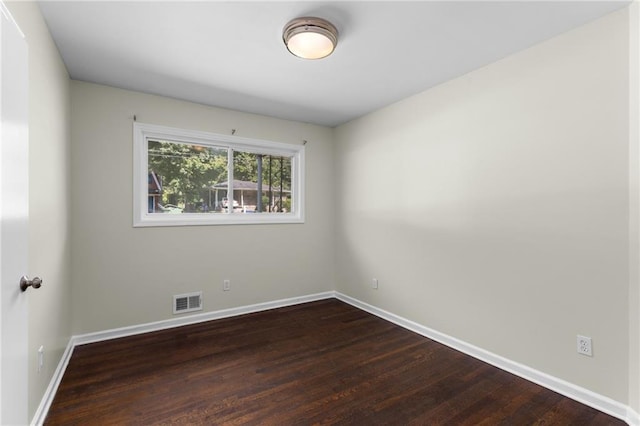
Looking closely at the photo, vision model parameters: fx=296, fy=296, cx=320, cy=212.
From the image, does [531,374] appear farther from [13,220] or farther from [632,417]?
[13,220]

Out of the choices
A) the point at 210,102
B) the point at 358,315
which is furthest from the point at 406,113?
the point at 358,315

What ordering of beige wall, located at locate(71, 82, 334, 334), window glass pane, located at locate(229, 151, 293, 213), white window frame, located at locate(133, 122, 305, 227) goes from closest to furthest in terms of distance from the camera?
beige wall, located at locate(71, 82, 334, 334) < white window frame, located at locate(133, 122, 305, 227) < window glass pane, located at locate(229, 151, 293, 213)

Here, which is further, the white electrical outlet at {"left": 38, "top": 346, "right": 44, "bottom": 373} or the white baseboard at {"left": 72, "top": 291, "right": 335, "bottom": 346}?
the white baseboard at {"left": 72, "top": 291, "right": 335, "bottom": 346}

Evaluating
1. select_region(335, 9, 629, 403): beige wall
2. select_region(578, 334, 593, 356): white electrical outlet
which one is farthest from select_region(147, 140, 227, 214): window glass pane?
select_region(578, 334, 593, 356): white electrical outlet

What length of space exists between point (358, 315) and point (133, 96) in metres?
3.43

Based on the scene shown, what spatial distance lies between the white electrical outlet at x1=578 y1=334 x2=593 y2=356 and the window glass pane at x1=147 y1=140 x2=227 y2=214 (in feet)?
11.5

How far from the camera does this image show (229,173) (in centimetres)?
365

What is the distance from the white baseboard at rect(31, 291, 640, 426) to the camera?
Answer: 1830 millimetres

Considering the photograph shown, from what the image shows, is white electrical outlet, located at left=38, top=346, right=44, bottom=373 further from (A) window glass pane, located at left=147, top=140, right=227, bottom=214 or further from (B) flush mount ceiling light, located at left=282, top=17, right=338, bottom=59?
(B) flush mount ceiling light, located at left=282, top=17, right=338, bottom=59

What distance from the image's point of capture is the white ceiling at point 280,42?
5.97 feet

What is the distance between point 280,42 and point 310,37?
0.31m

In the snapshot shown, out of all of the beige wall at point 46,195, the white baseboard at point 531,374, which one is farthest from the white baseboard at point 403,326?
the beige wall at point 46,195

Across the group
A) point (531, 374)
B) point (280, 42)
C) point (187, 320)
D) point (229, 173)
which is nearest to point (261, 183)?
point (229, 173)

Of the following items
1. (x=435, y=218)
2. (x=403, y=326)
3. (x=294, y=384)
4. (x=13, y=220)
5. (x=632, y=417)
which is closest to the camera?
(x=13, y=220)
